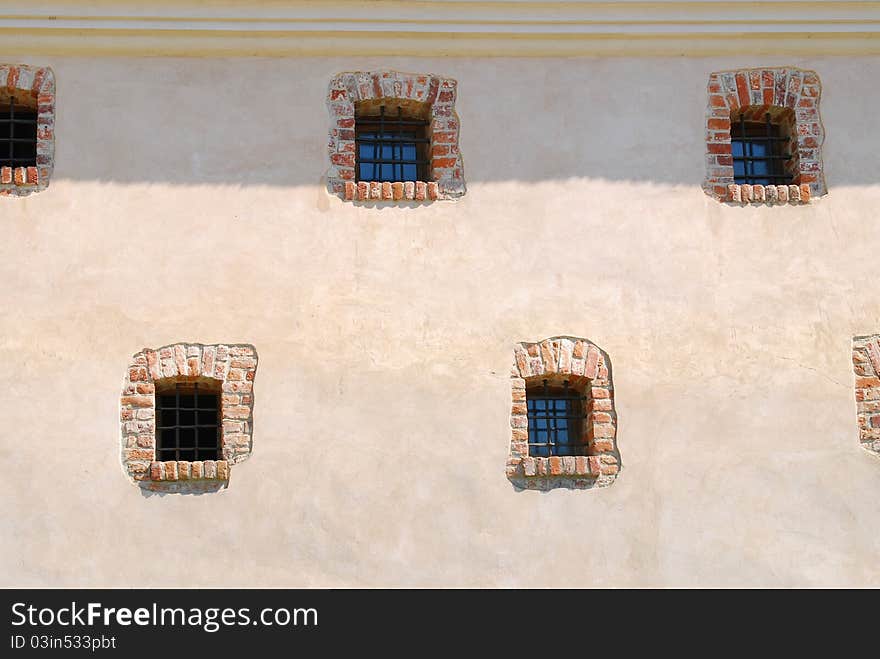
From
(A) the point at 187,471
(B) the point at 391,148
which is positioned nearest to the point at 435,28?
(B) the point at 391,148

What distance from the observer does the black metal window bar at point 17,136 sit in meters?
10.9

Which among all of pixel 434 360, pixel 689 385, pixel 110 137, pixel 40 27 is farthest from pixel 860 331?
pixel 40 27

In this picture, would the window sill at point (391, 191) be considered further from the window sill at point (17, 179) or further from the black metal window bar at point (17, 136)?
the black metal window bar at point (17, 136)

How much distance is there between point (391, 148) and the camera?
1114cm

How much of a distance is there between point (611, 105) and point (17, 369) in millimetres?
4496

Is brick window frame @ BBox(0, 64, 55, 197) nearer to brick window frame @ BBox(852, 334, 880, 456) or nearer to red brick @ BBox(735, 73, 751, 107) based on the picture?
red brick @ BBox(735, 73, 751, 107)

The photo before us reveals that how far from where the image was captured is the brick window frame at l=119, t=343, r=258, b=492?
10.1m

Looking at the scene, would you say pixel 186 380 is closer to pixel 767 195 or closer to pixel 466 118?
pixel 466 118

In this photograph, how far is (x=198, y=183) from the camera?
10.7 m

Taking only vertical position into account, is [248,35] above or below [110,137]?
above

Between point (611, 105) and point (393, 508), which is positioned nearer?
point (393, 508)

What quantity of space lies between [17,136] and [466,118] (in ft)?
10.5

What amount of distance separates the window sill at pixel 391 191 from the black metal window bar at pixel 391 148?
0.28 m

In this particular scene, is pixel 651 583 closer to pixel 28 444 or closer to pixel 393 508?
pixel 393 508
